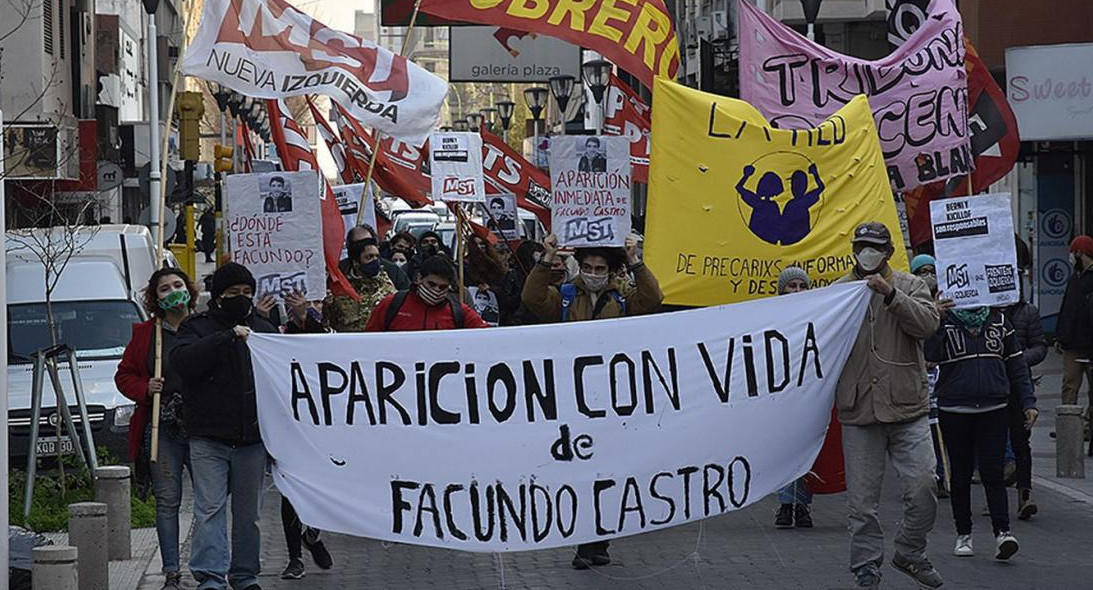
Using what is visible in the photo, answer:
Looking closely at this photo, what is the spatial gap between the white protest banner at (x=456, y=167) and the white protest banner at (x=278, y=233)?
366 inches

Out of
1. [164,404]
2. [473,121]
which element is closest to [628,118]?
[164,404]

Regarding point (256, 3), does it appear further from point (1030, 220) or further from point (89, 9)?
point (89, 9)

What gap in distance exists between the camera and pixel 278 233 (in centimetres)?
1095

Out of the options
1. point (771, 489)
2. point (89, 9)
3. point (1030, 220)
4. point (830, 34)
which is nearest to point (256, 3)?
point (771, 489)

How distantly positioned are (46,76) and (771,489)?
22537 millimetres

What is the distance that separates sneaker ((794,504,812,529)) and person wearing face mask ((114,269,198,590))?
13.9 feet

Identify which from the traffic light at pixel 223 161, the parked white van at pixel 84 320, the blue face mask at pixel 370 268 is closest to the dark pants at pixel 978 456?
the blue face mask at pixel 370 268

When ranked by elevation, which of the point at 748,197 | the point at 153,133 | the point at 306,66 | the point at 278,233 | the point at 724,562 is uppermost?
the point at 153,133

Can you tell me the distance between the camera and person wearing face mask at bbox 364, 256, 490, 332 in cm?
1028

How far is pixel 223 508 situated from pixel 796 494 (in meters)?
4.42

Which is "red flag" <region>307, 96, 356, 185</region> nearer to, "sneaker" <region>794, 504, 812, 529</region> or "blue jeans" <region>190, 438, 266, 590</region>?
"sneaker" <region>794, 504, 812, 529</region>

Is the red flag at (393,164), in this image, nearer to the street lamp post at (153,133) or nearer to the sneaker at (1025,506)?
the street lamp post at (153,133)

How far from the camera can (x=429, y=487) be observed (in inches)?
349

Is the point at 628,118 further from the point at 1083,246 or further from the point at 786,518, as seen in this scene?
the point at 786,518
